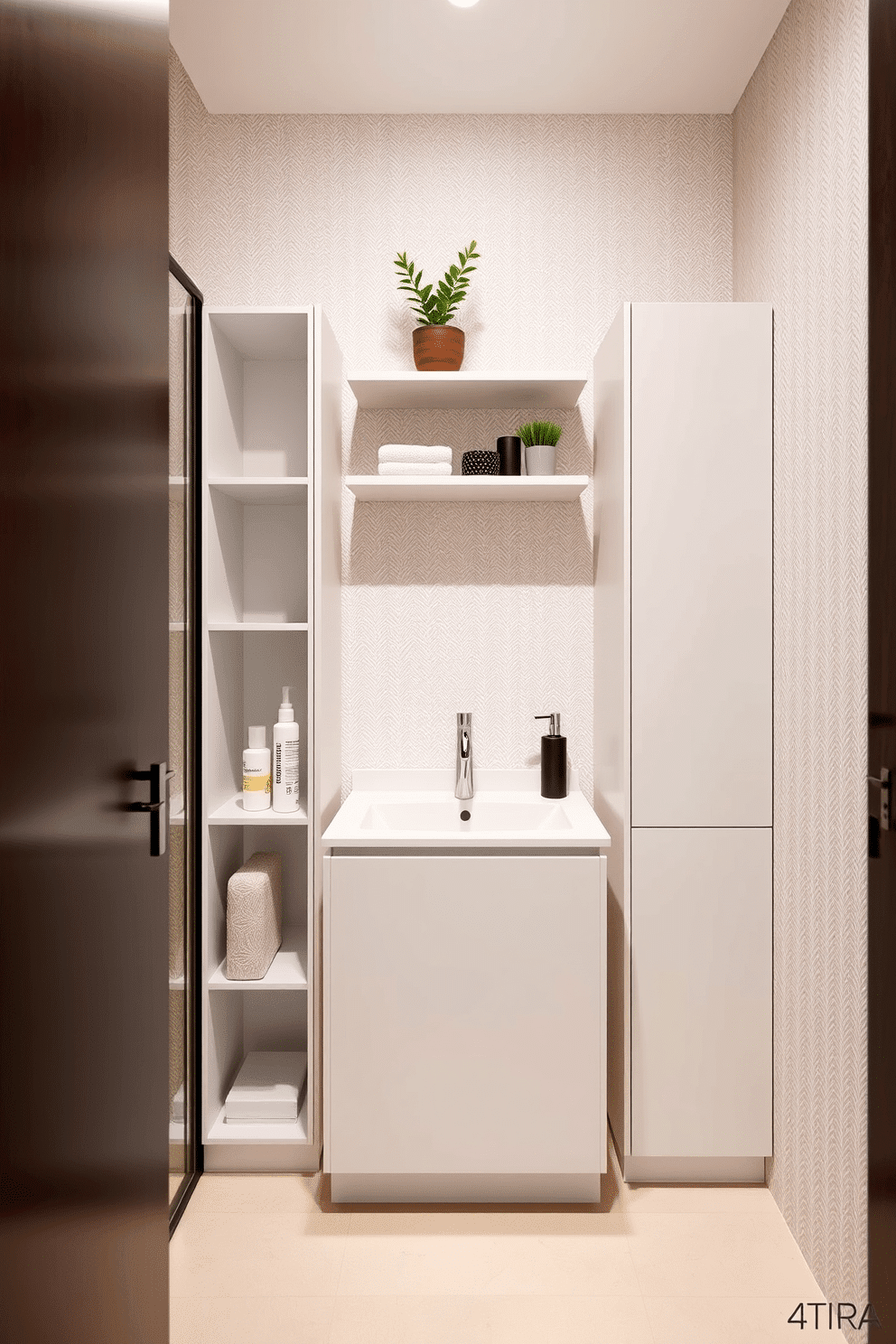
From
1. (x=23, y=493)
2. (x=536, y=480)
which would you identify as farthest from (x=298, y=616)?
(x=23, y=493)

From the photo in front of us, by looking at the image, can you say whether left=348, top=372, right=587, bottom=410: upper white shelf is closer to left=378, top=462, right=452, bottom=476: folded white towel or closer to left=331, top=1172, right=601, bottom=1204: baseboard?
left=378, top=462, right=452, bottom=476: folded white towel

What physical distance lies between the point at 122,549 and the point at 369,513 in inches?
51.9

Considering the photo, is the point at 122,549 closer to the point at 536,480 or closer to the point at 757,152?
the point at 536,480

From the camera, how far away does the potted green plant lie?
220cm

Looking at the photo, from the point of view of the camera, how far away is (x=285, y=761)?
2123mm

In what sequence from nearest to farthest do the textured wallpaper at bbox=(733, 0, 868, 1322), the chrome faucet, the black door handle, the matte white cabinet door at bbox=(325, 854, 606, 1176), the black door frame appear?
1. the black door frame
2. the black door handle
3. the textured wallpaper at bbox=(733, 0, 868, 1322)
4. the matte white cabinet door at bbox=(325, 854, 606, 1176)
5. the chrome faucet

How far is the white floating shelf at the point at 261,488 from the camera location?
2.06 meters

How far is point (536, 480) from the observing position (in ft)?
7.00

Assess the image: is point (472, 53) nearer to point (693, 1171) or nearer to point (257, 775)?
point (257, 775)

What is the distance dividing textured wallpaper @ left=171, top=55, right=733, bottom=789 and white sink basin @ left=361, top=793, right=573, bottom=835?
0.51 ft

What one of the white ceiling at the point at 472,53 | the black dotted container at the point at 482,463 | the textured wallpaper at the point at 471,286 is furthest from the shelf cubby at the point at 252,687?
the white ceiling at the point at 472,53

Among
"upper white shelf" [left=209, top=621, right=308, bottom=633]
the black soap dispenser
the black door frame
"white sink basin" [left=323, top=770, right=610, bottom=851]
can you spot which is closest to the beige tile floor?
the black door frame

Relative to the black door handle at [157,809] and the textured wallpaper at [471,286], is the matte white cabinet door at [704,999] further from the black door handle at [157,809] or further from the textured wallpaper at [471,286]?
the black door handle at [157,809]

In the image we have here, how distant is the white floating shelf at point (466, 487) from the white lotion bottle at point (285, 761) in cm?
54
